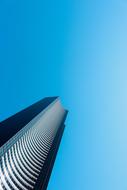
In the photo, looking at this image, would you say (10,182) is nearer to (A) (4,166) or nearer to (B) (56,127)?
(A) (4,166)

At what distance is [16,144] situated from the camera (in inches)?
Result: 3967

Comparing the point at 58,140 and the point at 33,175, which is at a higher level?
the point at 58,140

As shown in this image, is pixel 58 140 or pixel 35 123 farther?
pixel 58 140

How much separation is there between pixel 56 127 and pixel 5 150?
9683 centimetres

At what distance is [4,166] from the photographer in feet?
274

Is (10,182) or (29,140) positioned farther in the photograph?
(29,140)

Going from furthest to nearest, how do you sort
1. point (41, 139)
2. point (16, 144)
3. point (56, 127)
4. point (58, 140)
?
point (56, 127) < point (58, 140) < point (41, 139) < point (16, 144)

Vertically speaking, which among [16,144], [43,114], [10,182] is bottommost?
[10,182]

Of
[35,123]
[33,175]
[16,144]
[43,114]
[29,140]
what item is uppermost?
[43,114]

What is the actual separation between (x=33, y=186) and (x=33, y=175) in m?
8.11

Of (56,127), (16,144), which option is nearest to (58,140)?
(56,127)

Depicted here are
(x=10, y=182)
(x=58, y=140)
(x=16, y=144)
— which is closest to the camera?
(x=10, y=182)

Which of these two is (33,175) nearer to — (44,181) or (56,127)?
(44,181)

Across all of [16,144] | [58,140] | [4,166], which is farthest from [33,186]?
[58,140]
